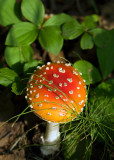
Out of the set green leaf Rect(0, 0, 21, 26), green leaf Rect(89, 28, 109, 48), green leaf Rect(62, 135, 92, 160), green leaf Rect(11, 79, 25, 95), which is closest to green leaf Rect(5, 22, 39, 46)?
green leaf Rect(0, 0, 21, 26)

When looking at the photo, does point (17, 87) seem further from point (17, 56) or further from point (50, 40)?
point (50, 40)

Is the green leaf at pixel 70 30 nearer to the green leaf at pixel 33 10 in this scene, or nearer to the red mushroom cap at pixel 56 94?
the green leaf at pixel 33 10

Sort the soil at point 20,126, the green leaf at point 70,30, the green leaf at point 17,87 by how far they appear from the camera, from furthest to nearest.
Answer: the green leaf at point 70,30
the soil at point 20,126
the green leaf at point 17,87

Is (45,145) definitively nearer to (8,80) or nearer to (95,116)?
(95,116)

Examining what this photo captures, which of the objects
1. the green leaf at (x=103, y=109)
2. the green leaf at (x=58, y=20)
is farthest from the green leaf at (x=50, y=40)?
the green leaf at (x=103, y=109)

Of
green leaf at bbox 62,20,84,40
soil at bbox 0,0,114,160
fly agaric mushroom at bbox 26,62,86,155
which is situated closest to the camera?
fly agaric mushroom at bbox 26,62,86,155

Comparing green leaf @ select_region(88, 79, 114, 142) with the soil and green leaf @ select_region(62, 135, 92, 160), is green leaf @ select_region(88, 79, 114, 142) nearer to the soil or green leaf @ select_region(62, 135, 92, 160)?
green leaf @ select_region(62, 135, 92, 160)
